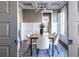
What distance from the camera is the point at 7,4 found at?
219 centimetres

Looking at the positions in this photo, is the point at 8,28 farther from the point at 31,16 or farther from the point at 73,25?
the point at 31,16

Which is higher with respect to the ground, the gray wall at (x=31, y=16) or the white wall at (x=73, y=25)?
the gray wall at (x=31, y=16)

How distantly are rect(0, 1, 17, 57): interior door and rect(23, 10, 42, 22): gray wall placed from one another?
8052 millimetres

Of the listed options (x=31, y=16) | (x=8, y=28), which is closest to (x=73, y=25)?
(x=8, y=28)

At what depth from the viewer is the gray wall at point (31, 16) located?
33.6ft

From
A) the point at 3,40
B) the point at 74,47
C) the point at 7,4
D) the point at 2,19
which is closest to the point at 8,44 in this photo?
the point at 3,40

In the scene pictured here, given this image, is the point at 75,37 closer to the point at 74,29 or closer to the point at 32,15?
the point at 74,29

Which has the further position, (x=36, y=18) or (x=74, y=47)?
(x=36, y=18)

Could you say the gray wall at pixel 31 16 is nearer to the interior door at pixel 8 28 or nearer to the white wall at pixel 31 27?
the white wall at pixel 31 27

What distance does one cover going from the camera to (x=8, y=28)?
7.29 ft

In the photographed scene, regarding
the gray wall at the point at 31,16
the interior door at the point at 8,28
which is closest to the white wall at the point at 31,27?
the gray wall at the point at 31,16

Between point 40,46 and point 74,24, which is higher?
point 74,24

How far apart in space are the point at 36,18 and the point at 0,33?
8156 millimetres

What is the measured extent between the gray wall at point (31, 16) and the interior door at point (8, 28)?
805 cm
